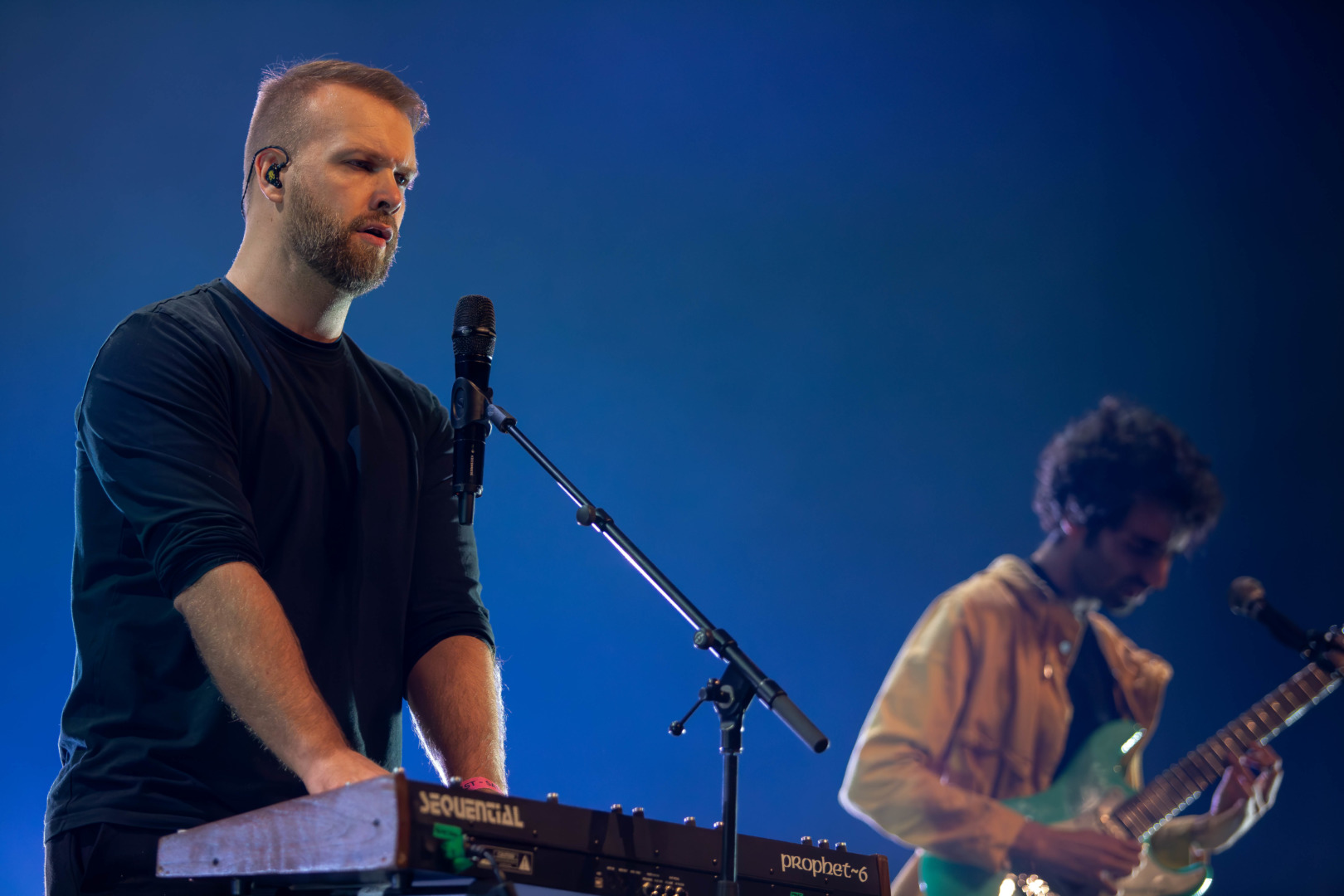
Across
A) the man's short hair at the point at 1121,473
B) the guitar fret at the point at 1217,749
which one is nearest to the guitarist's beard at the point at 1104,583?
the man's short hair at the point at 1121,473

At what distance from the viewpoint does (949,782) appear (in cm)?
395

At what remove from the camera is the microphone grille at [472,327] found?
202 centimetres

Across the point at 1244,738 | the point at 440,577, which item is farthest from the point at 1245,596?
the point at 440,577

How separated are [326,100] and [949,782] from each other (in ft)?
9.64

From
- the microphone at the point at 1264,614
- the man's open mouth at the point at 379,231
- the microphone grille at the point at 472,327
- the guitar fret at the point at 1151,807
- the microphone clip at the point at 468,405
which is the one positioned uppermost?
the man's open mouth at the point at 379,231

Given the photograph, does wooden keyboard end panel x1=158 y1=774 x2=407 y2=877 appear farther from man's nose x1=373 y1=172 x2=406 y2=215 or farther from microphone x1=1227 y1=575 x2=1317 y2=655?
microphone x1=1227 y1=575 x2=1317 y2=655

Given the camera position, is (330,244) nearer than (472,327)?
No

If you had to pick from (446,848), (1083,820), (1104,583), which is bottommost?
(446,848)

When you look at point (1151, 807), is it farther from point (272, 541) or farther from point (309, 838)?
point (309, 838)

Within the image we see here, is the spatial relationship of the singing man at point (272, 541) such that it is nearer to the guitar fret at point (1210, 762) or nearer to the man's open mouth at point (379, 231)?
the man's open mouth at point (379, 231)

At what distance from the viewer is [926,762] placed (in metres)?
3.98

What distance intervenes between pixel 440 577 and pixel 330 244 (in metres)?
0.70

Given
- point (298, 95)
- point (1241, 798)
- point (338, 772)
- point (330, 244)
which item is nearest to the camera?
point (338, 772)

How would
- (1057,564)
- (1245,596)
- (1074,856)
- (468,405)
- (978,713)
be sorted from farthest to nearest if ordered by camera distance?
(1245,596)
(1057,564)
(978,713)
(1074,856)
(468,405)
